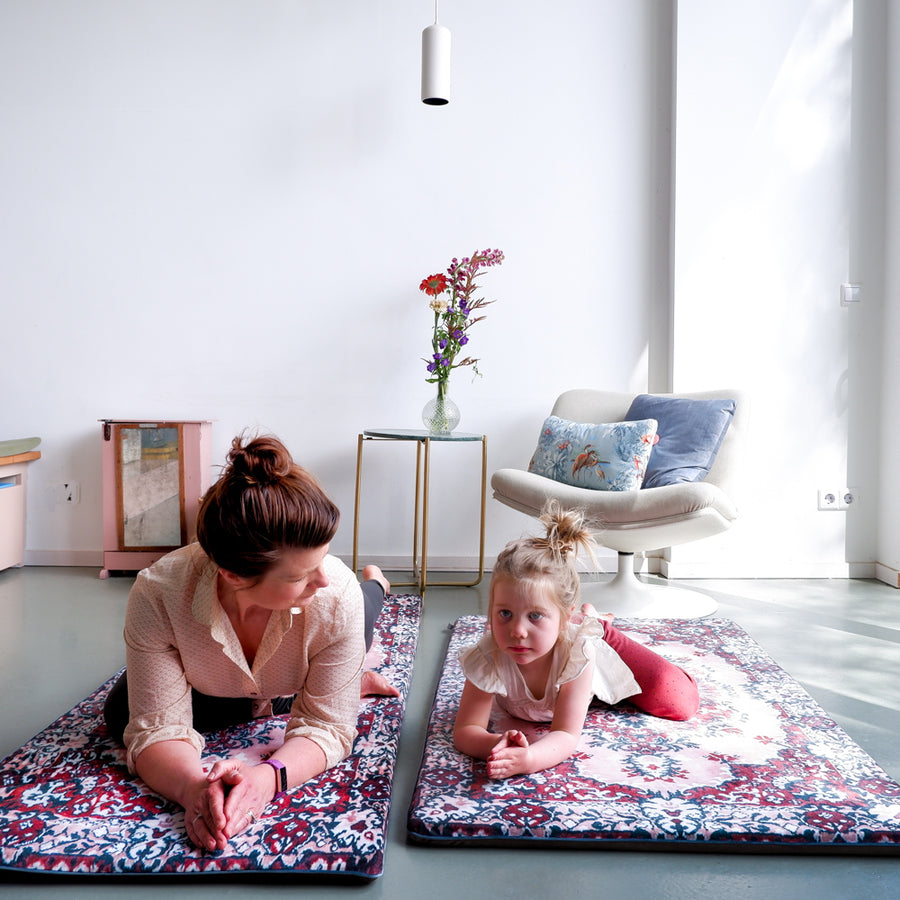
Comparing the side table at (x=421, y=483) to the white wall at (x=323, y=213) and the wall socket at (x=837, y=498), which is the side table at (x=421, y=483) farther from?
the wall socket at (x=837, y=498)

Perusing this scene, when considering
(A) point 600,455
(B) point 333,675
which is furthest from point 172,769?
(A) point 600,455

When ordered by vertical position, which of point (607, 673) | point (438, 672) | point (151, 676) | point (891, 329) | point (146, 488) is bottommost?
point (438, 672)

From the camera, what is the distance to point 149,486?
3.54 meters

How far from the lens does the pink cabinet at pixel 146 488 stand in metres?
3.52

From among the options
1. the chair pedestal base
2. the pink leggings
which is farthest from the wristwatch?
the chair pedestal base

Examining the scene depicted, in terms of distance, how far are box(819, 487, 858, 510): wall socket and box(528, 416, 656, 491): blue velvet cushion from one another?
1.07 m

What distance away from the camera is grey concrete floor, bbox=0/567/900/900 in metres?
1.24

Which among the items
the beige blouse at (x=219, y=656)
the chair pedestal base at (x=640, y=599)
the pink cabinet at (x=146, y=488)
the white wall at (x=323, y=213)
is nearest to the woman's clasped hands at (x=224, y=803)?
the beige blouse at (x=219, y=656)

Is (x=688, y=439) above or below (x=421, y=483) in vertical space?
above

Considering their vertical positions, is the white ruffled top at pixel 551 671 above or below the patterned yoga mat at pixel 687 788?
above

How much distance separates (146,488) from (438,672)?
1.84 m

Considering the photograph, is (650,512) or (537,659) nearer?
(537,659)

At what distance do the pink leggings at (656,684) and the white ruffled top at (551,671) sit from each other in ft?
0.16

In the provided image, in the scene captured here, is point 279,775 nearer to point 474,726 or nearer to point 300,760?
point 300,760
